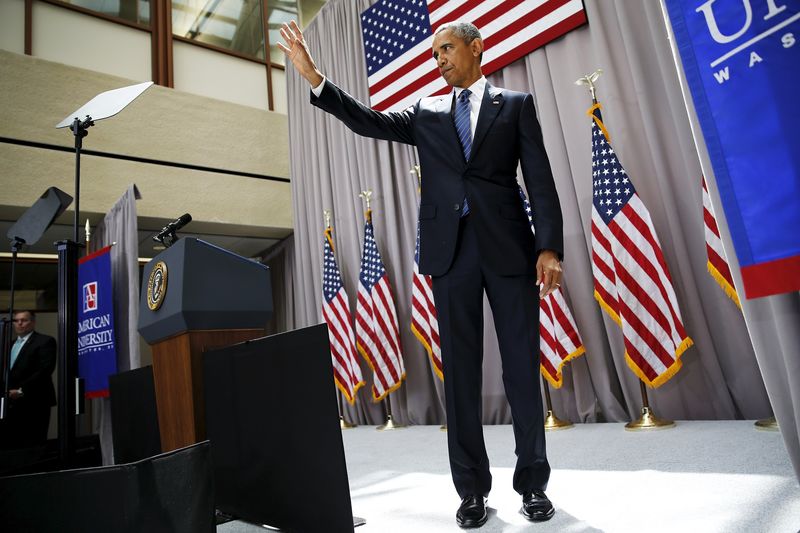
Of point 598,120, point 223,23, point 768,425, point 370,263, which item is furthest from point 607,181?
point 223,23

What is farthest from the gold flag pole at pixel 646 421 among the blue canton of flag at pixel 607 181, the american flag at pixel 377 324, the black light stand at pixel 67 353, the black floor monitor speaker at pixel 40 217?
the black floor monitor speaker at pixel 40 217

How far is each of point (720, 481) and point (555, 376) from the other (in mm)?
1504

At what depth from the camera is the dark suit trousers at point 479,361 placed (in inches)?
50.2

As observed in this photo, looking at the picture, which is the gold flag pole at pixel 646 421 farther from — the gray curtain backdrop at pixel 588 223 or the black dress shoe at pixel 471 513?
the black dress shoe at pixel 471 513

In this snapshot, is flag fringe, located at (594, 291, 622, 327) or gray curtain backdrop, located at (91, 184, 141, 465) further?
gray curtain backdrop, located at (91, 184, 141, 465)

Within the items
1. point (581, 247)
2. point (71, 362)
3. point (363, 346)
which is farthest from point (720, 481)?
point (363, 346)

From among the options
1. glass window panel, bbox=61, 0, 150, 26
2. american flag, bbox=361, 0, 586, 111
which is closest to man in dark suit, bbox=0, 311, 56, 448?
glass window panel, bbox=61, 0, 150, 26

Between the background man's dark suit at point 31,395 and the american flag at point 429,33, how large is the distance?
3313mm

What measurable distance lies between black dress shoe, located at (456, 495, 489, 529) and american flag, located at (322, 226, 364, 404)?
2.80 meters

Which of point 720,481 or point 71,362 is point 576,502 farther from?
point 71,362

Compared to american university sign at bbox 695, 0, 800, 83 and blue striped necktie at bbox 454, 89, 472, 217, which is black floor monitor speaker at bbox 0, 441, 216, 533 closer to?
blue striped necktie at bbox 454, 89, 472, 217

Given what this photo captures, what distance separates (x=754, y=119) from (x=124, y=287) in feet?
14.1

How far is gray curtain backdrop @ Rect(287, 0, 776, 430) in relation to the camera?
2494 millimetres

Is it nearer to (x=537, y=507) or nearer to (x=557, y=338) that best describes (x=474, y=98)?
(x=537, y=507)
